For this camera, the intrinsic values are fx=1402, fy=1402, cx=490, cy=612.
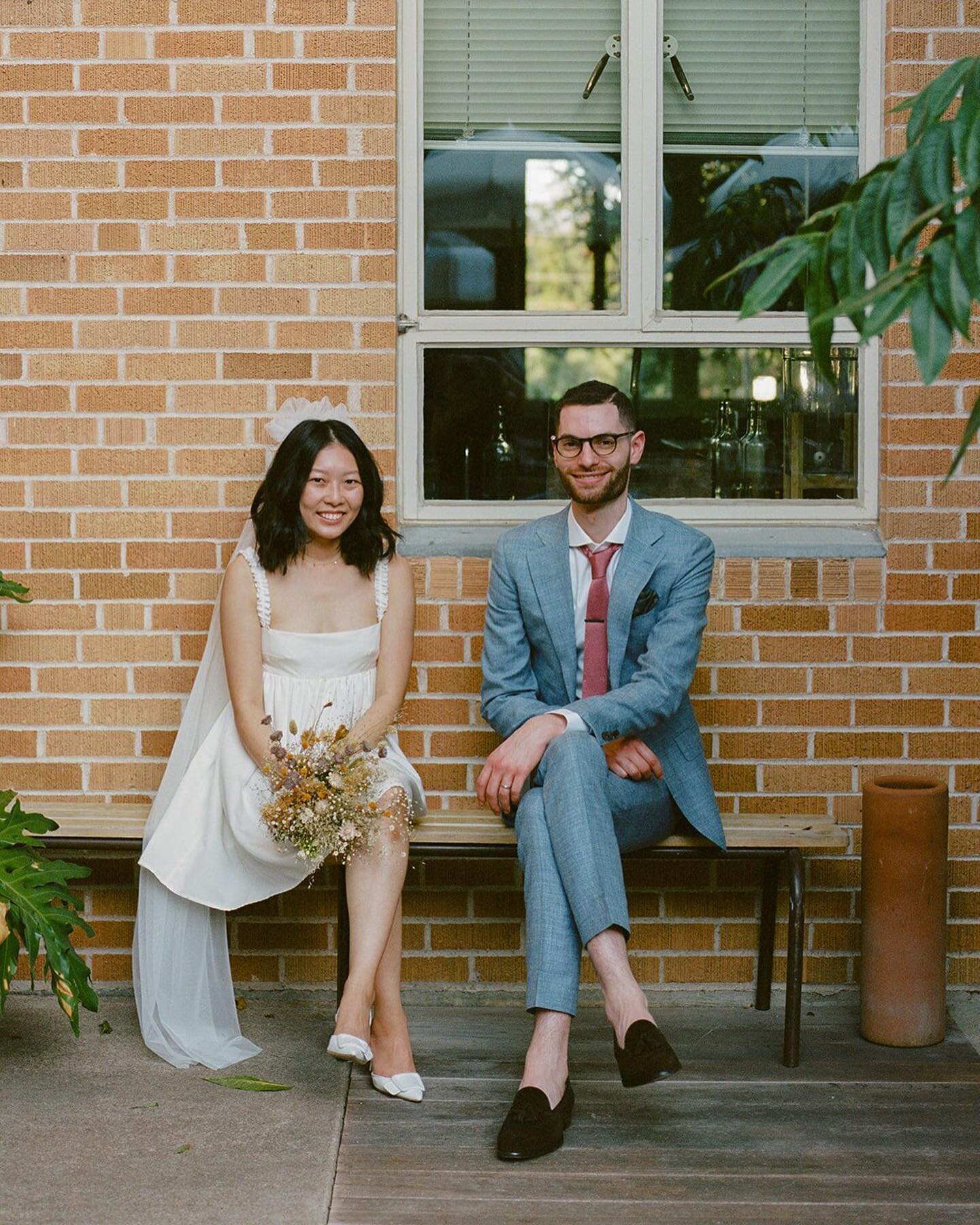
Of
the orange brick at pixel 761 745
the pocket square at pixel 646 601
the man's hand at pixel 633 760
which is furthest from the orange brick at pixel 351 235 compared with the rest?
the orange brick at pixel 761 745

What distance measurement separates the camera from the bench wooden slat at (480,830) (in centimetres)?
331

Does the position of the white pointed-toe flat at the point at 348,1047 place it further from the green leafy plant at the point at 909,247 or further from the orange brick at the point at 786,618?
the green leafy plant at the point at 909,247

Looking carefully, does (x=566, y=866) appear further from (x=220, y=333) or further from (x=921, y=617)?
(x=220, y=333)

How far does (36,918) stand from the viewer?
119 inches

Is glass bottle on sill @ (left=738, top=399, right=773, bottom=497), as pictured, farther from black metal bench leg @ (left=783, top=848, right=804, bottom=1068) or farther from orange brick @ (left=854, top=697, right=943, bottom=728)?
black metal bench leg @ (left=783, top=848, right=804, bottom=1068)

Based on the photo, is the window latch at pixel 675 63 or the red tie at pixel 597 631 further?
the window latch at pixel 675 63

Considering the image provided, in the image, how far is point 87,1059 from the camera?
3.26 m

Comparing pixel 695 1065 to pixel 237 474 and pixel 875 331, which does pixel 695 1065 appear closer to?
pixel 237 474

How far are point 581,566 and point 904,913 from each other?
1.13 m

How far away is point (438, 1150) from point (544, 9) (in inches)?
111

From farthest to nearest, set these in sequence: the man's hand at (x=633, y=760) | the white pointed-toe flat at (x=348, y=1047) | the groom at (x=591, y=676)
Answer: the man's hand at (x=633, y=760)
the groom at (x=591, y=676)
the white pointed-toe flat at (x=348, y=1047)

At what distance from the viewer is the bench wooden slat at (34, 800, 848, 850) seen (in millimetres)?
3314

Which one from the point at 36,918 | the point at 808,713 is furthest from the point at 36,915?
the point at 808,713

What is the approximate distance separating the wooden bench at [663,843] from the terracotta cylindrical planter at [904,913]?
4.4 inches
